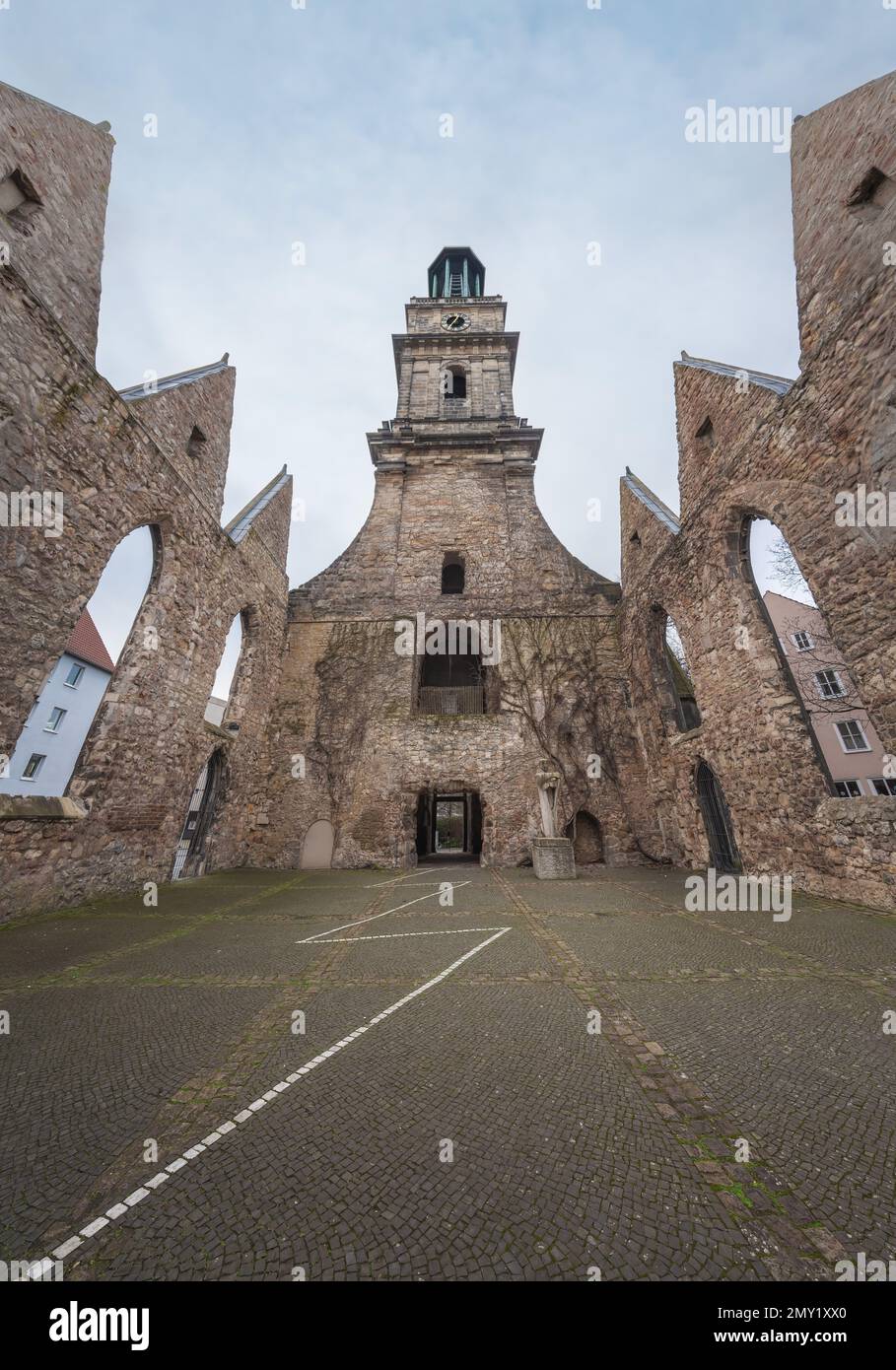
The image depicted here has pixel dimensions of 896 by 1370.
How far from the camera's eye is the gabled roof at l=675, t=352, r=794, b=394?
23.9 feet

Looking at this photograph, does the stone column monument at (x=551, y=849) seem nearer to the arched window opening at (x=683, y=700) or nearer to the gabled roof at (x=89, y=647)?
the arched window opening at (x=683, y=700)

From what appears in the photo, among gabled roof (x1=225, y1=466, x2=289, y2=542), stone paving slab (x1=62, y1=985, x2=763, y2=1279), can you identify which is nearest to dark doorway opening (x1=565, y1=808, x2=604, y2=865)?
stone paving slab (x1=62, y1=985, x2=763, y2=1279)

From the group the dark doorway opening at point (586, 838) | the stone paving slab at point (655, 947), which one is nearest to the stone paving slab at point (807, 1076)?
A: the stone paving slab at point (655, 947)

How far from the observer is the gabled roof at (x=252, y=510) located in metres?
11.6

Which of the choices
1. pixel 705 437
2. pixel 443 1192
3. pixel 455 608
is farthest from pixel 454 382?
pixel 443 1192

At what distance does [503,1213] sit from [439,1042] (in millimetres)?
1303

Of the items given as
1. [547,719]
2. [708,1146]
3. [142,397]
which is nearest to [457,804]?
[547,719]

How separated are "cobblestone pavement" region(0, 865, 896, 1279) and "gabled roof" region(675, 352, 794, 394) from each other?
775 centimetres

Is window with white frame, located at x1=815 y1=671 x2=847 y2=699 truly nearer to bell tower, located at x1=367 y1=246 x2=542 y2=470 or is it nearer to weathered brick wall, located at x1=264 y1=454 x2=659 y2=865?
weathered brick wall, located at x1=264 y1=454 x2=659 y2=865

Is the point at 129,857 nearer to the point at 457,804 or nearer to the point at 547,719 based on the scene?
the point at 547,719

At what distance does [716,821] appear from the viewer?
948 centimetres

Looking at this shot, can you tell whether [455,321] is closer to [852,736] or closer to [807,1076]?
[852,736]

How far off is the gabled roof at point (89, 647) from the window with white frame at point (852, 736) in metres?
33.4

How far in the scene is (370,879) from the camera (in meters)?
9.78
